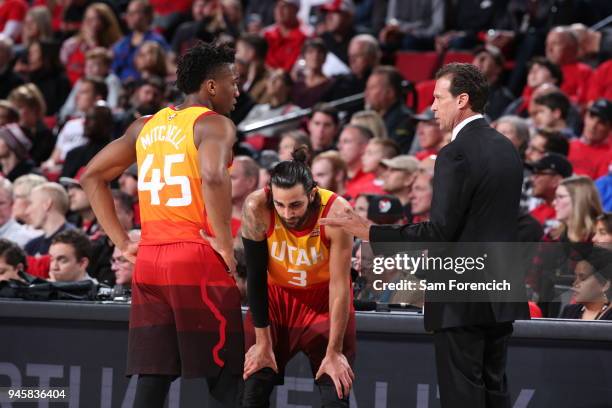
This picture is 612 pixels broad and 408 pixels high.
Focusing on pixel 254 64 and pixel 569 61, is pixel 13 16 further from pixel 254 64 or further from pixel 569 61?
pixel 569 61

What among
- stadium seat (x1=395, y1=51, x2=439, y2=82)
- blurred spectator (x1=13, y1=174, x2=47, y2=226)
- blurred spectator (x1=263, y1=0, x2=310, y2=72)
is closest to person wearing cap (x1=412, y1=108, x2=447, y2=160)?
stadium seat (x1=395, y1=51, x2=439, y2=82)

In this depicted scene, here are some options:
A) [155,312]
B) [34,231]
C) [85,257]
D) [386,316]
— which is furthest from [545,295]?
[34,231]

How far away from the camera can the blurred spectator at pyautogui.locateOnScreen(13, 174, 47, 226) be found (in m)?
9.27

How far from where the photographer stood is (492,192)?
4.52 m

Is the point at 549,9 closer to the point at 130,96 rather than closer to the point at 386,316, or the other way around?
the point at 130,96

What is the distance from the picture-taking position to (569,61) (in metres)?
10.7

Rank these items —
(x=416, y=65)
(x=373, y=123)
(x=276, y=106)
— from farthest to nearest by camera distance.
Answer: (x=416, y=65)
(x=276, y=106)
(x=373, y=123)

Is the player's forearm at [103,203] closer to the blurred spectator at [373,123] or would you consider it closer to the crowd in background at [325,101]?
the crowd in background at [325,101]

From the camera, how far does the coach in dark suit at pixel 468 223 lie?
451 centimetres

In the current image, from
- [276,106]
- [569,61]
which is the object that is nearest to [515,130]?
[569,61]

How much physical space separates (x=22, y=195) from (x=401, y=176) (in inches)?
124

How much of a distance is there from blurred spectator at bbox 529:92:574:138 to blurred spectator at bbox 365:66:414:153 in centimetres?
131

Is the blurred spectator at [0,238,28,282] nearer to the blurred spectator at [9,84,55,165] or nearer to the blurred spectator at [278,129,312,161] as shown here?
the blurred spectator at [278,129,312,161]

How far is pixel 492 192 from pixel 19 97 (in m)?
8.15
